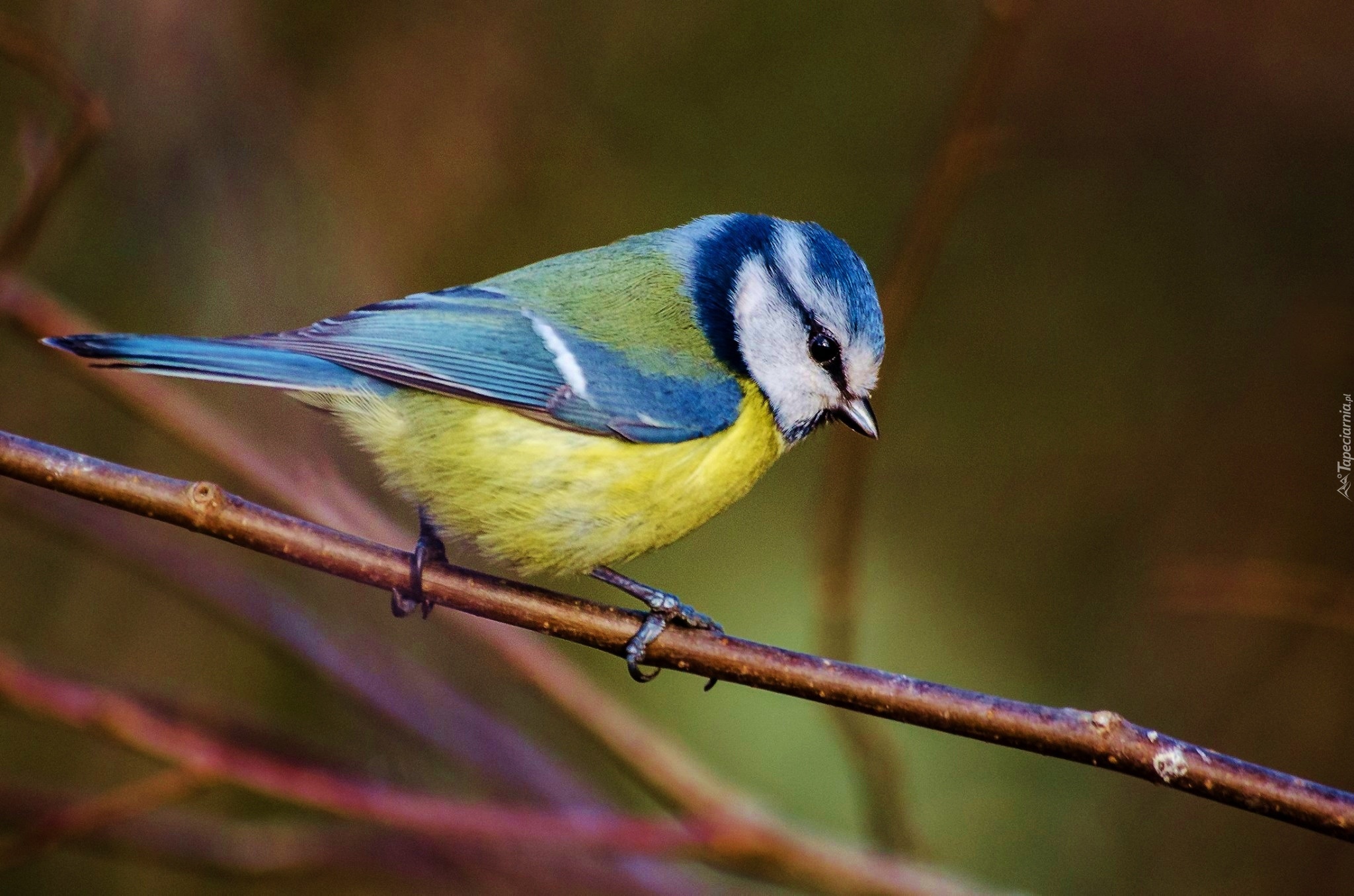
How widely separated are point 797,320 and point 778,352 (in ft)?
0.22

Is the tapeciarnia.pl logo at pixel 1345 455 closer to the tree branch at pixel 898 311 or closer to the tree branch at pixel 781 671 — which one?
the tree branch at pixel 898 311

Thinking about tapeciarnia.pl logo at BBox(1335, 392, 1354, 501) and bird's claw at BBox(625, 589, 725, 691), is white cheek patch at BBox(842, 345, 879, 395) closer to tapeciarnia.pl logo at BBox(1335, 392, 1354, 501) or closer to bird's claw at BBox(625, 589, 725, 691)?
bird's claw at BBox(625, 589, 725, 691)

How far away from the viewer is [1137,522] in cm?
350

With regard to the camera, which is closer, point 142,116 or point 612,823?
point 612,823

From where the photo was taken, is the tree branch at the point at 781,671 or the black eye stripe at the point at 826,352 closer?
the tree branch at the point at 781,671

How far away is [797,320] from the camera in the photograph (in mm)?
2117

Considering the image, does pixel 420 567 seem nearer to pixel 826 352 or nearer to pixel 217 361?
pixel 217 361

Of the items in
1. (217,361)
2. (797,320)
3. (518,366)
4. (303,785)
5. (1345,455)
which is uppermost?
(1345,455)

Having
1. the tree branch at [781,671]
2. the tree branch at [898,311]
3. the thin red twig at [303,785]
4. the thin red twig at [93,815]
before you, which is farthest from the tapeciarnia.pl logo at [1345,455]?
the thin red twig at [93,815]

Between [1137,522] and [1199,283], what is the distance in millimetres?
786

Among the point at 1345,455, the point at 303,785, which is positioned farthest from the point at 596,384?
the point at 1345,455

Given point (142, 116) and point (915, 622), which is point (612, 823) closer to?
point (915, 622)

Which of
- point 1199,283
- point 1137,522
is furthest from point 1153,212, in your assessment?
point 1137,522

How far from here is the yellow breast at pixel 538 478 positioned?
6.08 feet
